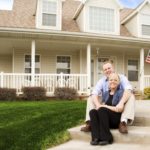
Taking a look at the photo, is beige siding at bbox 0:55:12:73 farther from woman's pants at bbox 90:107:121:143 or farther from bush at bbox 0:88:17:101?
woman's pants at bbox 90:107:121:143

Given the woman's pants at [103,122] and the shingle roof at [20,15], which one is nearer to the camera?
the woman's pants at [103,122]

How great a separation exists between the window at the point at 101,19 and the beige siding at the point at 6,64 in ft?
15.6

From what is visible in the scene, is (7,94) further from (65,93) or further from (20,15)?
(20,15)

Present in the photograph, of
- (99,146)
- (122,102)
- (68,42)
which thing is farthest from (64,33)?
(99,146)

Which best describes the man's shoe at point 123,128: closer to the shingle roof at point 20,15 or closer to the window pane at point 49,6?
the shingle roof at point 20,15

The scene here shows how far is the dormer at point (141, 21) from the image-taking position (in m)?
19.1

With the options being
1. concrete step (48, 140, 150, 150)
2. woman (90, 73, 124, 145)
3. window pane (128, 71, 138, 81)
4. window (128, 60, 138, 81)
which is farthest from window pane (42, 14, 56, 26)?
concrete step (48, 140, 150, 150)

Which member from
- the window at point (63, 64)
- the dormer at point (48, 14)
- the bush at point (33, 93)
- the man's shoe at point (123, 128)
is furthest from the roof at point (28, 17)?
the man's shoe at point (123, 128)

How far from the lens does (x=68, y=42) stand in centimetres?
1664

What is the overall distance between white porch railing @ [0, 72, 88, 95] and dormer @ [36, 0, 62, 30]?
2.52m

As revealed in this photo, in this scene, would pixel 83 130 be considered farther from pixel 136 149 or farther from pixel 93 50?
pixel 93 50

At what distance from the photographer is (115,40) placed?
17.1m

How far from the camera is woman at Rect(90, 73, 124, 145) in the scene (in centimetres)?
574

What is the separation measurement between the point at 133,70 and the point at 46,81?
6396mm
